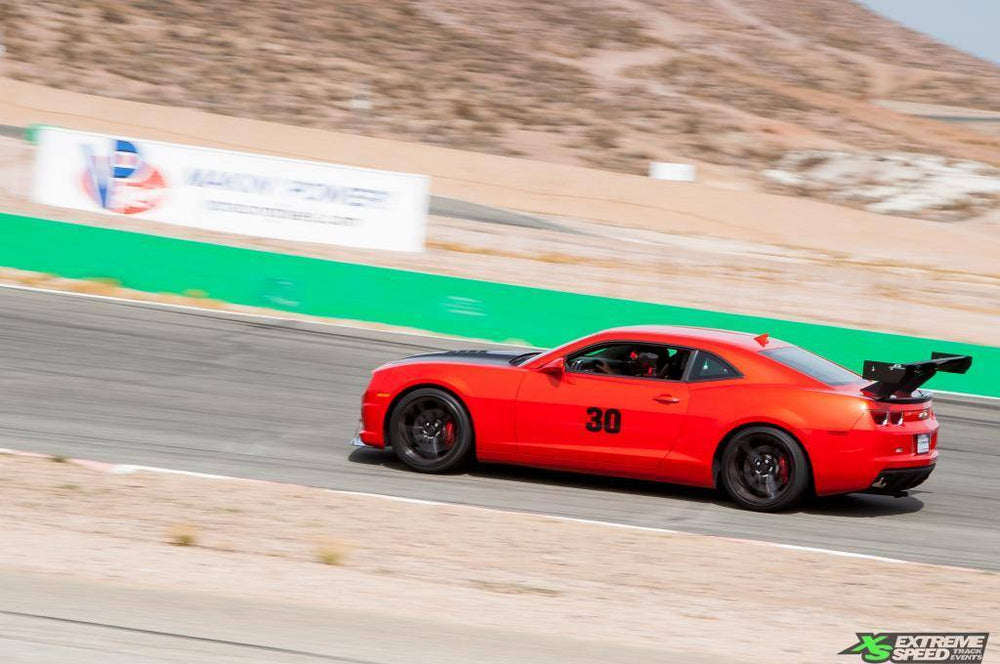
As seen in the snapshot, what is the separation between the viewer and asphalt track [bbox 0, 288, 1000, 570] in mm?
9070

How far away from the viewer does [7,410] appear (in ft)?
→ 36.3

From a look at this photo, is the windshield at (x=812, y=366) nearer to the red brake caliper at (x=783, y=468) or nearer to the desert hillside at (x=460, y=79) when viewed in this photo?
the red brake caliper at (x=783, y=468)

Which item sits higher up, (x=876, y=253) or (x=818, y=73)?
(x=818, y=73)

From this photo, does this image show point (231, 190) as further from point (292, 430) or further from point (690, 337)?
point (690, 337)

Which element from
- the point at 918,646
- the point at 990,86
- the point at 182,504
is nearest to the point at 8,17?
the point at 182,504

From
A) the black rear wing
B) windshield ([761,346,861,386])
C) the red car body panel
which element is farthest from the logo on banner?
the black rear wing

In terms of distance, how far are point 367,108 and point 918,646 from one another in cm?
4297

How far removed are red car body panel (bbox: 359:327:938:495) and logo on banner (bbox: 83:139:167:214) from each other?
1436cm

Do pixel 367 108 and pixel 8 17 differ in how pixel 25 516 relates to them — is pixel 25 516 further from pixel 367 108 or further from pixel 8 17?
pixel 8 17

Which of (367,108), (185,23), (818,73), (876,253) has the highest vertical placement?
(818,73)

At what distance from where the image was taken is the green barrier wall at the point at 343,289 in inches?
655

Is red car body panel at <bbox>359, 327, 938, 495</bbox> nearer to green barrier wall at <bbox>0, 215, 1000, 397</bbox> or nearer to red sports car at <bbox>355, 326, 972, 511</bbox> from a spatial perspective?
red sports car at <bbox>355, 326, 972, 511</bbox>

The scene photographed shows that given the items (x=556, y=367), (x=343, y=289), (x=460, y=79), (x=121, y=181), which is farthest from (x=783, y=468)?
(x=460, y=79)

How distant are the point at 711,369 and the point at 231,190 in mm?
15320
